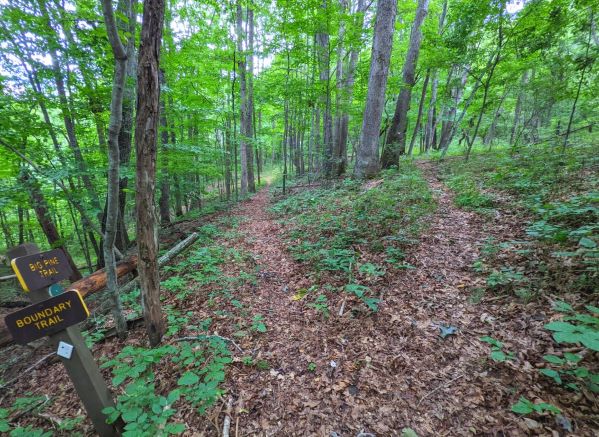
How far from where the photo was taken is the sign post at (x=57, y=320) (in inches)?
74.4

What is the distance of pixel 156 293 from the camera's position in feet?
10.8

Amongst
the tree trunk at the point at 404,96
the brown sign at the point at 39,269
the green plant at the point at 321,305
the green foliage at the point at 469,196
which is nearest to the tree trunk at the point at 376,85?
the tree trunk at the point at 404,96

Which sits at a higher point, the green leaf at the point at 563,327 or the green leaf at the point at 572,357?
the green leaf at the point at 563,327

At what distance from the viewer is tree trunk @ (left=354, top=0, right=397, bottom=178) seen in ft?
24.1

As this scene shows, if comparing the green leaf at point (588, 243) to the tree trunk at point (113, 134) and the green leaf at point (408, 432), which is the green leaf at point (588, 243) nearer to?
the green leaf at point (408, 432)

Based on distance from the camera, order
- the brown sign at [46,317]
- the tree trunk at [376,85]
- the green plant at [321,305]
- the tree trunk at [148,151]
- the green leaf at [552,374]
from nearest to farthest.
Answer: the brown sign at [46,317]
the green leaf at [552,374]
the tree trunk at [148,151]
the green plant at [321,305]
the tree trunk at [376,85]

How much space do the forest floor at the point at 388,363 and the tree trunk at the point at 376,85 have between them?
4.66 m

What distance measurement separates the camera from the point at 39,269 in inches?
78.4

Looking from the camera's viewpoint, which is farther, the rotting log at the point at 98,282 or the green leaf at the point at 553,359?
the rotting log at the point at 98,282

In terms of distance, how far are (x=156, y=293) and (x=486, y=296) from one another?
169 inches

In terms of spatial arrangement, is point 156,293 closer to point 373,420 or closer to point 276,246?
point 373,420

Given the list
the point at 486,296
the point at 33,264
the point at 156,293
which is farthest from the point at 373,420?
the point at 33,264

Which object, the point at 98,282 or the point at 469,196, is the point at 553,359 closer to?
the point at 469,196

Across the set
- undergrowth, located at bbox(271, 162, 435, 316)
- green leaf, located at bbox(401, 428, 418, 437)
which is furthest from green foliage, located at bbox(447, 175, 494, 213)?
green leaf, located at bbox(401, 428, 418, 437)
